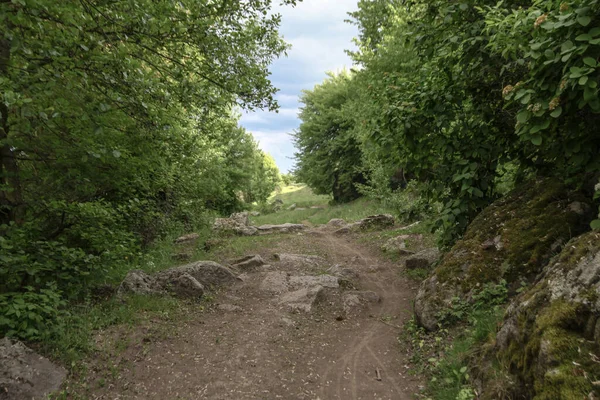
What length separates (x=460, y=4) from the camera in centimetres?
530

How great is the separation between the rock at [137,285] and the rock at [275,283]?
108 inches

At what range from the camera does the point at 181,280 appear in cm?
822

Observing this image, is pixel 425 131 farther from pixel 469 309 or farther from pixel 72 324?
pixel 72 324

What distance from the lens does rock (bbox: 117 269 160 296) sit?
7.39m

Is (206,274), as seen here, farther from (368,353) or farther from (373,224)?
(373,224)

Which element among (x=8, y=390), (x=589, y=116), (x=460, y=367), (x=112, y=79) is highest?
(x=112, y=79)

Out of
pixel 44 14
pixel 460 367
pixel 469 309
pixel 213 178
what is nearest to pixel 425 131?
pixel 469 309

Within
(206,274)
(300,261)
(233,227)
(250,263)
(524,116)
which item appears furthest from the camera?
(233,227)

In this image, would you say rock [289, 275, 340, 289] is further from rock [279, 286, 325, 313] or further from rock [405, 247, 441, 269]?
rock [405, 247, 441, 269]

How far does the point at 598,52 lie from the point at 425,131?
366 cm

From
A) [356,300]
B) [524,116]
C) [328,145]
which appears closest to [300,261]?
[356,300]

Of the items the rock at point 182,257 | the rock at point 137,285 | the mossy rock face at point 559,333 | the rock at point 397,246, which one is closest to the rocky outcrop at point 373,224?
the rock at point 397,246

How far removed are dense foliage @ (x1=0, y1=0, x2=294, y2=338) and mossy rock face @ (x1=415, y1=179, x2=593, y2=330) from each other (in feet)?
17.8

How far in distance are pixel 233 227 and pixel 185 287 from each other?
10.3m
